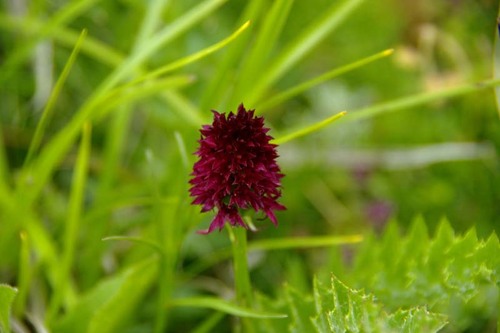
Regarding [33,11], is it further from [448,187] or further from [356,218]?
[448,187]

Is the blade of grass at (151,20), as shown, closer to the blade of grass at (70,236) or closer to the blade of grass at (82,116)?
the blade of grass at (82,116)

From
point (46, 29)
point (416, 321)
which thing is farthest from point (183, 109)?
point (416, 321)

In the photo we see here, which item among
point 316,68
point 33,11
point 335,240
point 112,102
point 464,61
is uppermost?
point 316,68

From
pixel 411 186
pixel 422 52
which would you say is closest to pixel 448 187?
pixel 411 186

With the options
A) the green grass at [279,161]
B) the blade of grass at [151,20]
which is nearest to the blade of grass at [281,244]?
the green grass at [279,161]

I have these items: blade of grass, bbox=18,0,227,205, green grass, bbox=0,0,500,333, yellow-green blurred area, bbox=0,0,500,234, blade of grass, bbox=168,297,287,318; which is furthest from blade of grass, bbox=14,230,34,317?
yellow-green blurred area, bbox=0,0,500,234

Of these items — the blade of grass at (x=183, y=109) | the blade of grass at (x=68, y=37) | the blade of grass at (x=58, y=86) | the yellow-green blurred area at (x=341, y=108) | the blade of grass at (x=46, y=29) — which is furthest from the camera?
the yellow-green blurred area at (x=341, y=108)
